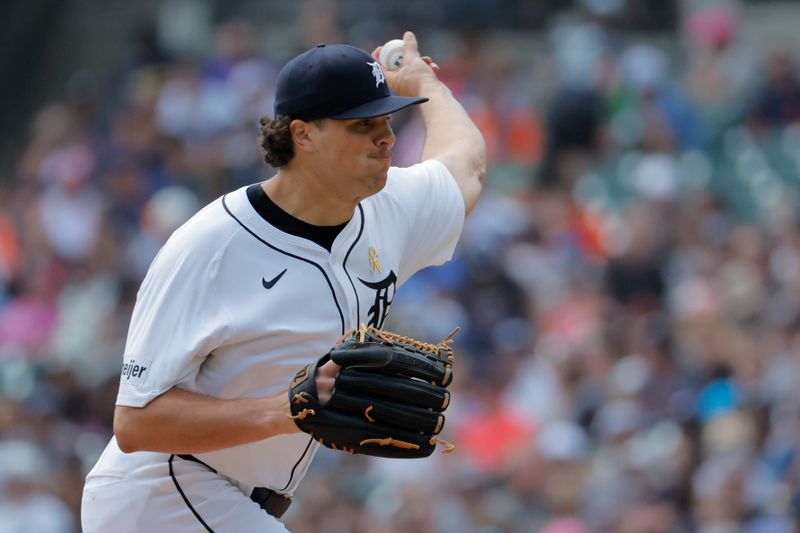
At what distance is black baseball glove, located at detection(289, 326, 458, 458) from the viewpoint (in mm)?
3666

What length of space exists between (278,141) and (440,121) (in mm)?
965

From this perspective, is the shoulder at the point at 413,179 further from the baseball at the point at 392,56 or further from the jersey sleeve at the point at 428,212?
the baseball at the point at 392,56

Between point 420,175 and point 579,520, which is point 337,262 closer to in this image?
point 420,175

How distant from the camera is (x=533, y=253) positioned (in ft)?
33.0

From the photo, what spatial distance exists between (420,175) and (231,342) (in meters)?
1.02

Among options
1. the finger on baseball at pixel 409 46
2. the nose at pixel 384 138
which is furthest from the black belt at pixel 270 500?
the finger on baseball at pixel 409 46

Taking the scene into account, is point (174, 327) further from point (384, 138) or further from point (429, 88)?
point (429, 88)

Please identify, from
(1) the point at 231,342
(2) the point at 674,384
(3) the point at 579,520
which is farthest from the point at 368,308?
(2) the point at 674,384

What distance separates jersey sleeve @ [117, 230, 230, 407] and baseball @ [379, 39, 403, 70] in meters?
1.32

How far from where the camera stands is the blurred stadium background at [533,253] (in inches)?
316

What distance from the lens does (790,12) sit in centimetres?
1330

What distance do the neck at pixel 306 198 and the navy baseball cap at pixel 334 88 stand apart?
0.18m

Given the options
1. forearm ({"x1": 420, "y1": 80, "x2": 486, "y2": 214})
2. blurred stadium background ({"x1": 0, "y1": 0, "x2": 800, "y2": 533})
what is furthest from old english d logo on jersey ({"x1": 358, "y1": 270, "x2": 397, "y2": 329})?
blurred stadium background ({"x1": 0, "y1": 0, "x2": 800, "y2": 533})

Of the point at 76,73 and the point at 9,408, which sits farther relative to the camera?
the point at 76,73
